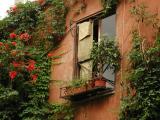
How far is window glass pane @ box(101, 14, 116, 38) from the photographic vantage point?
48.7ft

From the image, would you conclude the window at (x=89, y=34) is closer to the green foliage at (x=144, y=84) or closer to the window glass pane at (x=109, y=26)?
the window glass pane at (x=109, y=26)

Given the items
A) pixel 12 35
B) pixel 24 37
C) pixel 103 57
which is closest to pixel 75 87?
pixel 103 57

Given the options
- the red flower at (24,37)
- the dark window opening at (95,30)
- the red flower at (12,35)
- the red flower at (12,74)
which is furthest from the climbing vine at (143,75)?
the red flower at (12,35)

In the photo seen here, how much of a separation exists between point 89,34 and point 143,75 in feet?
9.83

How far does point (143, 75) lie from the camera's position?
1291 cm

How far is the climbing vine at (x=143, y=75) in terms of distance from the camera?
12.4 meters

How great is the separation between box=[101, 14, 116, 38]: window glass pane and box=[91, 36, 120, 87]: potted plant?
0.54 m

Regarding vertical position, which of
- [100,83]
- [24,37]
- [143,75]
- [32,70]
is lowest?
[100,83]

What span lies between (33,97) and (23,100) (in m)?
0.39

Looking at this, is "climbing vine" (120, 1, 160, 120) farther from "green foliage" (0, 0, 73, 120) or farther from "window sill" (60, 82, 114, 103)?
"green foliage" (0, 0, 73, 120)

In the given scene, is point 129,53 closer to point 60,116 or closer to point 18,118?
point 60,116

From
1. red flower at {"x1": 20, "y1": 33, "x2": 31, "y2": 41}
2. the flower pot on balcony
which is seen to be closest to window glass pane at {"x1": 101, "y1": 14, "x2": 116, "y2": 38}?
the flower pot on balcony

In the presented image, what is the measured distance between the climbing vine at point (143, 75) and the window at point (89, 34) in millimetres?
1424

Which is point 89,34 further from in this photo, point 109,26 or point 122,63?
point 122,63
